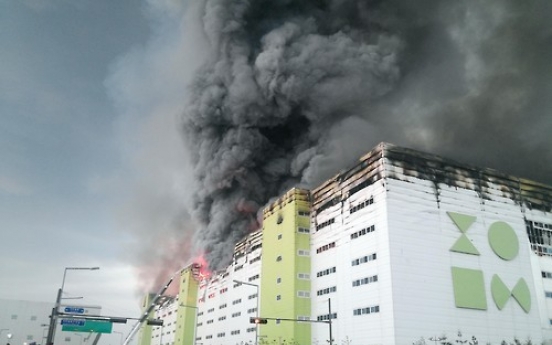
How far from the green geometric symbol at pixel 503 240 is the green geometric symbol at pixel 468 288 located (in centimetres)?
495

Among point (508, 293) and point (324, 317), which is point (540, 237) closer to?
point (508, 293)

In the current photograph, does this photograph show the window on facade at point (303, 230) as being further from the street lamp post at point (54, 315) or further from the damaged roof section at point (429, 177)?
the street lamp post at point (54, 315)

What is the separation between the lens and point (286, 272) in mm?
66312

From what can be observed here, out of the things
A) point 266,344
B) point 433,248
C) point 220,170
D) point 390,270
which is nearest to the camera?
point 390,270

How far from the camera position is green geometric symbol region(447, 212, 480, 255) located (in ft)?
176

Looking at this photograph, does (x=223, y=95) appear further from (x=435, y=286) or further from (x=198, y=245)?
(x=435, y=286)

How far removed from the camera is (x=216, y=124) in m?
94.2

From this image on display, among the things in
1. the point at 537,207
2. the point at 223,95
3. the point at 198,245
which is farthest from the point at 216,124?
the point at 537,207

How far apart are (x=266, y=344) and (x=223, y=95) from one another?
1884 inches

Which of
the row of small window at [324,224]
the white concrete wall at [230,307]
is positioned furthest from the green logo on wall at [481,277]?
the white concrete wall at [230,307]

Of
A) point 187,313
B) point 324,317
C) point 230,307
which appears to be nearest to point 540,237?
point 324,317

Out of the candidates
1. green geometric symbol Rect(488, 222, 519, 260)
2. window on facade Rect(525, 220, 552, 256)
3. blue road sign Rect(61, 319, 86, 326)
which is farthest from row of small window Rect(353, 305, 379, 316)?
blue road sign Rect(61, 319, 86, 326)

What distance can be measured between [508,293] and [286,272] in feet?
92.7

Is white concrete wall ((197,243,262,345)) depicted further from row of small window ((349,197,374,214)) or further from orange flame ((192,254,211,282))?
row of small window ((349,197,374,214))
